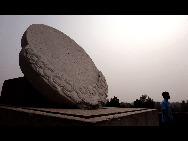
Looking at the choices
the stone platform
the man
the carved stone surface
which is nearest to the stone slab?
the carved stone surface

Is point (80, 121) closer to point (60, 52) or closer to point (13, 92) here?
point (60, 52)

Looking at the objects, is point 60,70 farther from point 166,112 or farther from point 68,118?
point 166,112

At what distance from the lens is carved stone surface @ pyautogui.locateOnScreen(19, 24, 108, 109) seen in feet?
8.71

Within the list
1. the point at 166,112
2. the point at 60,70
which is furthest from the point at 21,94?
the point at 166,112

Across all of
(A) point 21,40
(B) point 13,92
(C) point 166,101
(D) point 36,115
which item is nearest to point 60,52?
(A) point 21,40

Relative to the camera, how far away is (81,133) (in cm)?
136

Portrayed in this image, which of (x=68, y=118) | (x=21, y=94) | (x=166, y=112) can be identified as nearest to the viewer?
(x=68, y=118)

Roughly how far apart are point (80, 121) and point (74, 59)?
240 cm

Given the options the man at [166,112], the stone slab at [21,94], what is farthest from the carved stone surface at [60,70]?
the man at [166,112]

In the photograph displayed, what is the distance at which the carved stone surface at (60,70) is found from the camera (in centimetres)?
265

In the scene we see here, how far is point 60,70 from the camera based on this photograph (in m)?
3.07

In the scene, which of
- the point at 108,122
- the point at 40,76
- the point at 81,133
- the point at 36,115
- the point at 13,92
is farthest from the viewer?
the point at 13,92

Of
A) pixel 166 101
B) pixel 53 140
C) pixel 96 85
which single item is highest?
pixel 96 85

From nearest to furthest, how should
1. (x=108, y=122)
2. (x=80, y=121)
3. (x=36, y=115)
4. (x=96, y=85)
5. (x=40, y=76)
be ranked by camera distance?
1. (x=80, y=121)
2. (x=108, y=122)
3. (x=36, y=115)
4. (x=40, y=76)
5. (x=96, y=85)
